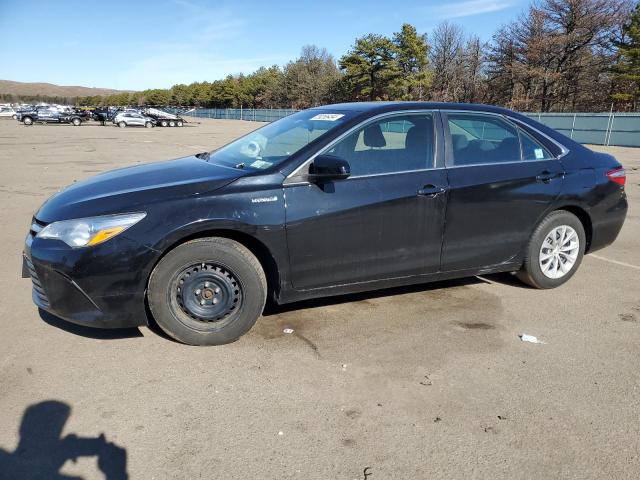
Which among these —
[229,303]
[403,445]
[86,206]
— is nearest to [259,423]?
[403,445]

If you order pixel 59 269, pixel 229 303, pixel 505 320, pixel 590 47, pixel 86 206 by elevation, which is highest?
pixel 590 47

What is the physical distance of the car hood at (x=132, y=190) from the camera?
325 centimetres

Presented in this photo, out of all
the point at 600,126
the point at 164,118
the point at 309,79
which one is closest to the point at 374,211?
the point at 600,126

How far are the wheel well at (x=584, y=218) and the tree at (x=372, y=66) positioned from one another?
56.6 metres

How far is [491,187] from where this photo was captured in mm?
4141

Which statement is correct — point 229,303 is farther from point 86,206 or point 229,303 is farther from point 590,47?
point 590,47

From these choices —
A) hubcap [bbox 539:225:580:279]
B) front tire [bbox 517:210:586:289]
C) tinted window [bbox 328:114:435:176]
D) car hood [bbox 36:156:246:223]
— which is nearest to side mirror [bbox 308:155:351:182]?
tinted window [bbox 328:114:435:176]

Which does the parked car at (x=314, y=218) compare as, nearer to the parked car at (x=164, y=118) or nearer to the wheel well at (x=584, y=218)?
the wheel well at (x=584, y=218)

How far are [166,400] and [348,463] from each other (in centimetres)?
116

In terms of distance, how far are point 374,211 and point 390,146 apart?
0.58 metres

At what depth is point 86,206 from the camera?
3277 mm

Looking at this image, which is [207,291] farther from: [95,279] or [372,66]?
[372,66]

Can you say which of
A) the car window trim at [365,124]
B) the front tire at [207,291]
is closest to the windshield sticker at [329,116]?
the car window trim at [365,124]

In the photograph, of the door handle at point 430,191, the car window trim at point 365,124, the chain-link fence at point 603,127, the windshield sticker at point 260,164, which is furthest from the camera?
the chain-link fence at point 603,127
